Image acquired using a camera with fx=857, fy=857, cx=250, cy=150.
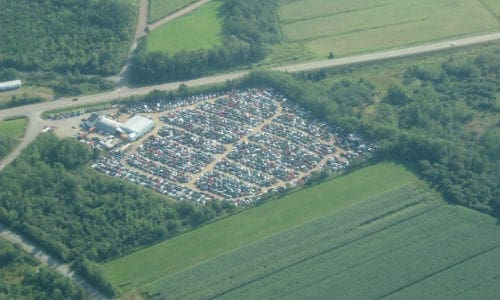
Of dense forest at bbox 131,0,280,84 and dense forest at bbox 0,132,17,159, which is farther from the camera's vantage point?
dense forest at bbox 131,0,280,84

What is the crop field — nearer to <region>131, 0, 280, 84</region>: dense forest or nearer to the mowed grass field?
<region>131, 0, 280, 84</region>: dense forest

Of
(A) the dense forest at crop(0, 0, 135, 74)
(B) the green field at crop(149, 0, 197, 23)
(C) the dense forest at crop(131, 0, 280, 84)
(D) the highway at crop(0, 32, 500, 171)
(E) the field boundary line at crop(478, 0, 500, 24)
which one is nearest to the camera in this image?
(D) the highway at crop(0, 32, 500, 171)

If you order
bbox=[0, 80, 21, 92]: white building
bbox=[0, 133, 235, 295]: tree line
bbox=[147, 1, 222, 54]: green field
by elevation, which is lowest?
bbox=[0, 133, 235, 295]: tree line

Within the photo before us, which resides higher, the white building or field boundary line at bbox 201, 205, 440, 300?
the white building

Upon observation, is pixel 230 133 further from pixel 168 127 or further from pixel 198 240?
pixel 198 240

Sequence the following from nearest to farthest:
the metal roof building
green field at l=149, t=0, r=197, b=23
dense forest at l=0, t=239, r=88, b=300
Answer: dense forest at l=0, t=239, r=88, b=300
the metal roof building
green field at l=149, t=0, r=197, b=23

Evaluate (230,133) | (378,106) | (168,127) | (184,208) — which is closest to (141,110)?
(168,127)

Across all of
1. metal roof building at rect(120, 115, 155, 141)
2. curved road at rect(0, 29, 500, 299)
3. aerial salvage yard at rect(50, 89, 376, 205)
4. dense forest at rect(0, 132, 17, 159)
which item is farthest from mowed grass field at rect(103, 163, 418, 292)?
dense forest at rect(0, 132, 17, 159)

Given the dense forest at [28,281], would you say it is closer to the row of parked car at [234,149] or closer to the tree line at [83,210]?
the tree line at [83,210]
